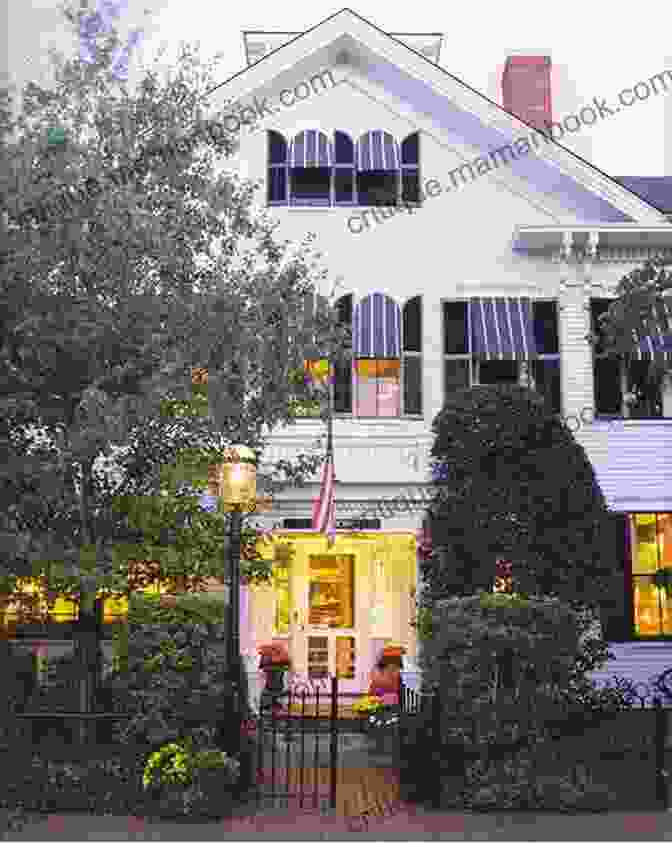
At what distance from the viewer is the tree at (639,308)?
12906mm

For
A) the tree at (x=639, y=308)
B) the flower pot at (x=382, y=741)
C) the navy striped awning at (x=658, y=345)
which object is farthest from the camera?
the navy striped awning at (x=658, y=345)

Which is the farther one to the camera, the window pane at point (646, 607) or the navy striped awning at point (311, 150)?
the navy striped awning at point (311, 150)

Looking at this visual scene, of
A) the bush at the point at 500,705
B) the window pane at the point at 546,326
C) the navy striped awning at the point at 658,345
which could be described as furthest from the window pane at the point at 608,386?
the bush at the point at 500,705

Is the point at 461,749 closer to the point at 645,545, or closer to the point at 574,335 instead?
the point at 645,545

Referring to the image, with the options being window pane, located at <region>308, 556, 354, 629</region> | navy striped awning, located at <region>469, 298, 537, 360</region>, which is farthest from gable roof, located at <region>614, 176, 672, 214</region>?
window pane, located at <region>308, 556, 354, 629</region>

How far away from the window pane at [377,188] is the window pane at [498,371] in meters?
3.46

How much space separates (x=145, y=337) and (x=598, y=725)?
8219mm

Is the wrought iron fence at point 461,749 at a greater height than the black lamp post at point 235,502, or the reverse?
the black lamp post at point 235,502

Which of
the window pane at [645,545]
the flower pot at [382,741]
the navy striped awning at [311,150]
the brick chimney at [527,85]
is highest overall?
the brick chimney at [527,85]

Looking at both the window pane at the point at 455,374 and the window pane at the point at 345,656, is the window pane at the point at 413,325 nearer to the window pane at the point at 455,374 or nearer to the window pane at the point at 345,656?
the window pane at the point at 455,374

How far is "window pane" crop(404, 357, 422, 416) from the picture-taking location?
671 inches

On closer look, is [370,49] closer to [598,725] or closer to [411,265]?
[411,265]

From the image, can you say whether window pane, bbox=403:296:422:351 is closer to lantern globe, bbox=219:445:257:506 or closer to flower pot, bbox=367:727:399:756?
flower pot, bbox=367:727:399:756

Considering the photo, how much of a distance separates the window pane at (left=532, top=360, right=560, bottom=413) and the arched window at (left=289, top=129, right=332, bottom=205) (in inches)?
191
